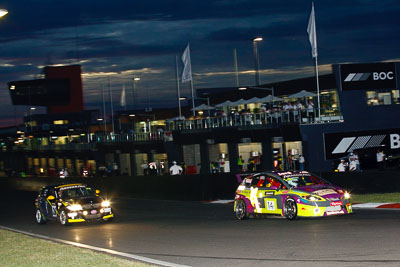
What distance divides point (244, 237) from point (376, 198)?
852 centimetres

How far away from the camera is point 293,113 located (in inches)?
1606

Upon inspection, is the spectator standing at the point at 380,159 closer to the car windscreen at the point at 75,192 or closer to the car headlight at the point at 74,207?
the car windscreen at the point at 75,192

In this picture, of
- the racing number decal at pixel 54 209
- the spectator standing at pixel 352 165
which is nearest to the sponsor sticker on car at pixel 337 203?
the racing number decal at pixel 54 209

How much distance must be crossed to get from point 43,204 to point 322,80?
27.7m

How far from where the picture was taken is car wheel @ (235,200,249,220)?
18578 mm

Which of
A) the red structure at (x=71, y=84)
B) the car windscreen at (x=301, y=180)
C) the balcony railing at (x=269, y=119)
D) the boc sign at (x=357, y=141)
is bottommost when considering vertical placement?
the car windscreen at (x=301, y=180)

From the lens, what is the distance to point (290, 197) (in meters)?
16.8

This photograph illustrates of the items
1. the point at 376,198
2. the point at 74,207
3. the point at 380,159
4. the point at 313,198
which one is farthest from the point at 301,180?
the point at 380,159

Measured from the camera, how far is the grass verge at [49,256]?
37.0 ft

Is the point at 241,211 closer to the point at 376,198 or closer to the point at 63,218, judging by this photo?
the point at 376,198

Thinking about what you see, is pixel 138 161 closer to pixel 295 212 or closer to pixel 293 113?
pixel 293 113

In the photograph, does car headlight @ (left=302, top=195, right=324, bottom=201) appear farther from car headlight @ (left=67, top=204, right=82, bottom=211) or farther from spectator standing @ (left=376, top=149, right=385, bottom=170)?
Result: spectator standing @ (left=376, top=149, right=385, bottom=170)

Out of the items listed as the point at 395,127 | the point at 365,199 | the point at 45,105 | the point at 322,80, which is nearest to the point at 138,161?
the point at 322,80

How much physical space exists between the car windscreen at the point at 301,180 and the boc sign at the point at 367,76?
25015mm
